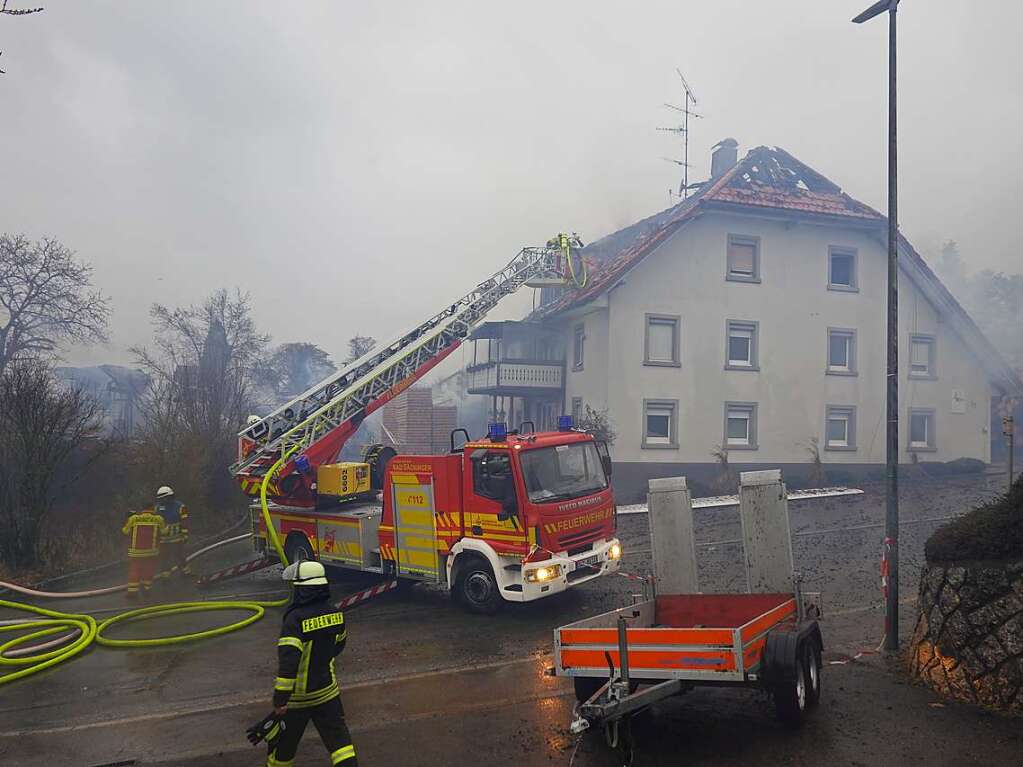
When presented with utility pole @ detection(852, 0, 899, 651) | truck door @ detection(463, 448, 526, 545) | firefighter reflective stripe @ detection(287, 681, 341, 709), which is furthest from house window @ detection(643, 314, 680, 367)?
firefighter reflective stripe @ detection(287, 681, 341, 709)

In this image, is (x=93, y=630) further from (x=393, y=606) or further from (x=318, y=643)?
(x=318, y=643)

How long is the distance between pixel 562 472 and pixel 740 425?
1465cm

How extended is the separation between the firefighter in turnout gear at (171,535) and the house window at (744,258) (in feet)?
56.0

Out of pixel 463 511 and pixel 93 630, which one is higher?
pixel 463 511

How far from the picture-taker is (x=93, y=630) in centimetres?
862

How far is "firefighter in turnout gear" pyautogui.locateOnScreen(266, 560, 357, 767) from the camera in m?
4.34

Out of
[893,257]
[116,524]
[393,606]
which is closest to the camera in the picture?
[893,257]

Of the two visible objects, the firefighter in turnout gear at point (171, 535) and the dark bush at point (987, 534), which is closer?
the dark bush at point (987, 534)

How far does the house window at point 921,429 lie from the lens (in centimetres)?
2397

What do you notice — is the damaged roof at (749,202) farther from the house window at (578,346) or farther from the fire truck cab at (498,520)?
the fire truck cab at (498,520)

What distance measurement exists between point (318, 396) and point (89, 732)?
7416 mm

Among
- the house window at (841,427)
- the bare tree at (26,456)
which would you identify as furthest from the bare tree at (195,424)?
the house window at (841,427)

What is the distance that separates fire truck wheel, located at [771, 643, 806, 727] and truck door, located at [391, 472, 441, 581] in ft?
17.3

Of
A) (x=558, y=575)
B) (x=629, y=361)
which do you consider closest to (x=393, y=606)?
(x=558, y=575)
